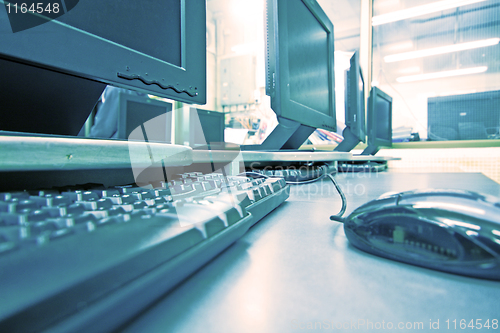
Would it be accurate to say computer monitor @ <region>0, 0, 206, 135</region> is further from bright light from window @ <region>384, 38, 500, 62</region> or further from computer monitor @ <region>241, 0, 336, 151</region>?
bright light from window @ <region>384, 38, 500, 62</region>

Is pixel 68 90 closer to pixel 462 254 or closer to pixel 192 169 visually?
pixel 192 169

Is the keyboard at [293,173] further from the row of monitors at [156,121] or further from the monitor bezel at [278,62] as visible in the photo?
the row of monitors at [156,121]

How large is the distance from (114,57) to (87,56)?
0.04 metres

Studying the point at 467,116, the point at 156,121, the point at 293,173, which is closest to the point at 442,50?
the point at 467,116

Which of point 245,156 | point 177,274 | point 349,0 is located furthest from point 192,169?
point 349,0

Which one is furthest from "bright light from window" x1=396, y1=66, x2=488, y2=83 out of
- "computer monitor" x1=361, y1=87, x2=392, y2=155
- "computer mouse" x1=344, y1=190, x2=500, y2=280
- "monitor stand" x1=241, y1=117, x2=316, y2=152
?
"computer mouse" x1=344, y1=190, x2=500, y2=280

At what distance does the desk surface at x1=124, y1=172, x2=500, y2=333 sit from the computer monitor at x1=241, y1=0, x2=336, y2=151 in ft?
1.48

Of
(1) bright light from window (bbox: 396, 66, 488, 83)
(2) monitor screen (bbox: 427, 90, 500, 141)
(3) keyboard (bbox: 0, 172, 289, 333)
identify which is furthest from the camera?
(1) bright light from window (bbox: 396, 66, 488, 83)

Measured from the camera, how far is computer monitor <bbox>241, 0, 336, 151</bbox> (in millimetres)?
602

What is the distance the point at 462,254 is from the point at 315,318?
13cm

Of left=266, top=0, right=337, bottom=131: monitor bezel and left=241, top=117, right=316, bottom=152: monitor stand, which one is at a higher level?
left=266, top=0, right=337, bottom=131: monitor bezel

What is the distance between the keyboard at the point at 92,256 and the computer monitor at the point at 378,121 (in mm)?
1569

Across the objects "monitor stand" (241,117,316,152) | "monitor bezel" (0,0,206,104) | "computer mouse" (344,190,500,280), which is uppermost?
"monitor bezel" (0,0,206,104)

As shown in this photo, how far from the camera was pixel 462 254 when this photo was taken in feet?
0.60
